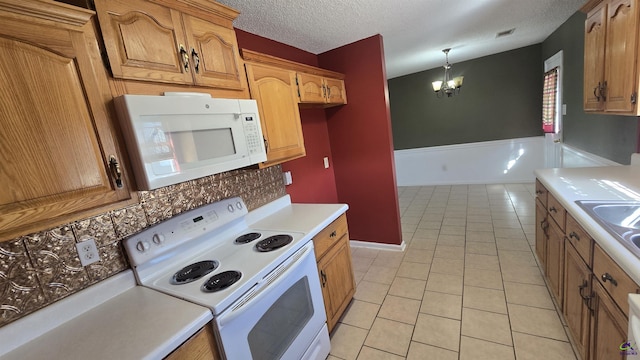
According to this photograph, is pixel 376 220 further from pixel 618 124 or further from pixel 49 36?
pixel 49 36

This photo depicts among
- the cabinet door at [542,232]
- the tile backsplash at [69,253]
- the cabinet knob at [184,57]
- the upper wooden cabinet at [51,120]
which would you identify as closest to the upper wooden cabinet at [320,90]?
the cabinet knob at [184,57]

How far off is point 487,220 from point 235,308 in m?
3.52

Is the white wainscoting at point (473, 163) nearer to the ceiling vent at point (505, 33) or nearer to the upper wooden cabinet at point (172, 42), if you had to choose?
the ceiling vent at point (505, 33)

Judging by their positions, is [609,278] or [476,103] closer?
[609,278]

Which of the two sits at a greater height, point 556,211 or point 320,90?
point 320,90

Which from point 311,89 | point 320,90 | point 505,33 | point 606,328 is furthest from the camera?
point 505,33

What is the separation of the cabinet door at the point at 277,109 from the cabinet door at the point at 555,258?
176 cm

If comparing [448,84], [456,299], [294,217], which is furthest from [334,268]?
[448,84]

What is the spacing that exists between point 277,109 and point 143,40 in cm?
87

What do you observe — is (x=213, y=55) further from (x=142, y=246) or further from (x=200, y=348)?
(x=200, y=348)

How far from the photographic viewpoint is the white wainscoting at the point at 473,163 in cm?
490

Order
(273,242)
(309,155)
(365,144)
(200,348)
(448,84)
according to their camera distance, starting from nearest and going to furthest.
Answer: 1. (200,348)
2. (273,242)
3. (309,155)
4. (365,144)
5. (448,84)

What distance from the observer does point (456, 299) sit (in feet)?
6.99

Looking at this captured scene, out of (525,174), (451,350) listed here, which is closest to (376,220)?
(451,350)
